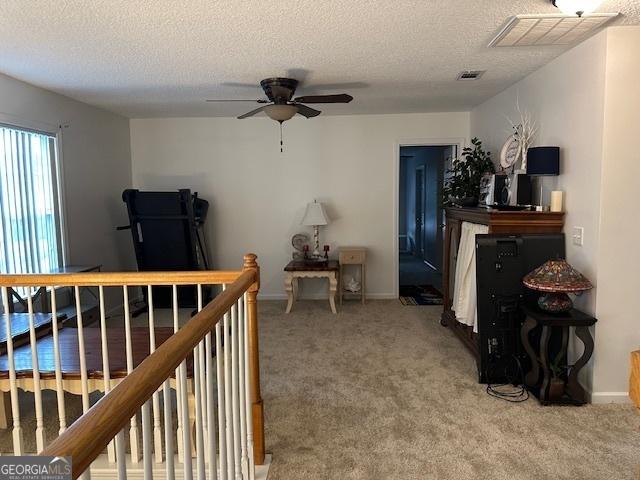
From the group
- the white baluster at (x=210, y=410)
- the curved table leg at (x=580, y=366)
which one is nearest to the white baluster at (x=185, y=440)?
the white baluster at (x=210, y=410)

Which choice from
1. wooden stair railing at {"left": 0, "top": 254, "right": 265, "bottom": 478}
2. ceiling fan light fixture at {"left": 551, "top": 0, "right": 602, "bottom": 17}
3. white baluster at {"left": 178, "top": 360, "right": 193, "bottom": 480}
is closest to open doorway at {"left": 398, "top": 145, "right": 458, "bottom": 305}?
ceiling fan light fixture at {"left": 551, "top": 0, "right": 602, "bottom": 17}

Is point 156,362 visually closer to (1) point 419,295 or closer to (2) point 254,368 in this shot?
(2) point 254,368

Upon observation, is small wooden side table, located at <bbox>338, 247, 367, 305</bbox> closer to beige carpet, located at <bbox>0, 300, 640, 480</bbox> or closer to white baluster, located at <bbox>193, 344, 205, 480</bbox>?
beige carpet, located at <bbox>0, 300, 640, 480</bbox>

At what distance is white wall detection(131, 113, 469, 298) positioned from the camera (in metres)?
5.35

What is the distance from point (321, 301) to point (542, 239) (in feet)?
9.88

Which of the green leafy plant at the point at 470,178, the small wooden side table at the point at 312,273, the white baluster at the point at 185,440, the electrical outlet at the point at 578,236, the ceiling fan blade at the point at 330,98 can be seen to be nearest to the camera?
the white baluster at the point at 185,440

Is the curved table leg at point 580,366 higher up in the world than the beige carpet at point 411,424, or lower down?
higher up

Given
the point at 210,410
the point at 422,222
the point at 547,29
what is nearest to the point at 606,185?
the point at 547,29

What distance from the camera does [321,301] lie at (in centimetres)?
541

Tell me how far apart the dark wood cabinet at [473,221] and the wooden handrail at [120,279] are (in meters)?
1.98

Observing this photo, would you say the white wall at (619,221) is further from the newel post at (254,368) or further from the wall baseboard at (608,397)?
the newel post at (254,368)

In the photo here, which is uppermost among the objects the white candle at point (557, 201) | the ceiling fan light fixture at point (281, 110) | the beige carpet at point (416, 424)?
the ceiling fan light fixture at point (281, 110)

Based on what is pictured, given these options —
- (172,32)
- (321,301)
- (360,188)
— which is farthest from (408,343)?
(172,32)

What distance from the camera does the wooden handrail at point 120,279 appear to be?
206 centimetres
